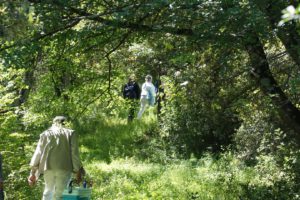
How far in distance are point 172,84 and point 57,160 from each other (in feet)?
10.0

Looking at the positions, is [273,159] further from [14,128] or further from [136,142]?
[136,142]

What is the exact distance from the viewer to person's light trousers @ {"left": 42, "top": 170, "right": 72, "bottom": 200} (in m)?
7.78

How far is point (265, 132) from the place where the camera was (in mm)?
12070

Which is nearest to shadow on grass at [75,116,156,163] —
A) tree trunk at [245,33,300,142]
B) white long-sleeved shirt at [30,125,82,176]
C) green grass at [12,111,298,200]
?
green grass at [12,111,298,200]

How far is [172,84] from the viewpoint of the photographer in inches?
384

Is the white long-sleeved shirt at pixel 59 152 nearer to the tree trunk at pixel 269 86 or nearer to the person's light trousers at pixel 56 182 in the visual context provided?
the person's light trousers at pixel 56 182

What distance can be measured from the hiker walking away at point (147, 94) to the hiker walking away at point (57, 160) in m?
9.73

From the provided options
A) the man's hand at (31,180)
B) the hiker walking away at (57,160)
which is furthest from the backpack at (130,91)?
the man's hand at (31,180)

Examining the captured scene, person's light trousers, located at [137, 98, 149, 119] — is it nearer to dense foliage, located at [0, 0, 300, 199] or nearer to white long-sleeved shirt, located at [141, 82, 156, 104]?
white long-sleeved shirt, located at [141, 82, 156, 104]

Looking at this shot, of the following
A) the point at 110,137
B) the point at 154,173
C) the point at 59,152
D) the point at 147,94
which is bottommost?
the point at 154,173

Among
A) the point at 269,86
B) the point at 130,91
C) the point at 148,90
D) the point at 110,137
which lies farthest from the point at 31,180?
the point at 130,91

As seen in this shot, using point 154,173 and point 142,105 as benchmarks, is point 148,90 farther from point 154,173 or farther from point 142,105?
point 154,173

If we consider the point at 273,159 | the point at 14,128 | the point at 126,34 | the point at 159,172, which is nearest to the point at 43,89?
the point at 14,128

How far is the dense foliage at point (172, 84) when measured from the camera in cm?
632
